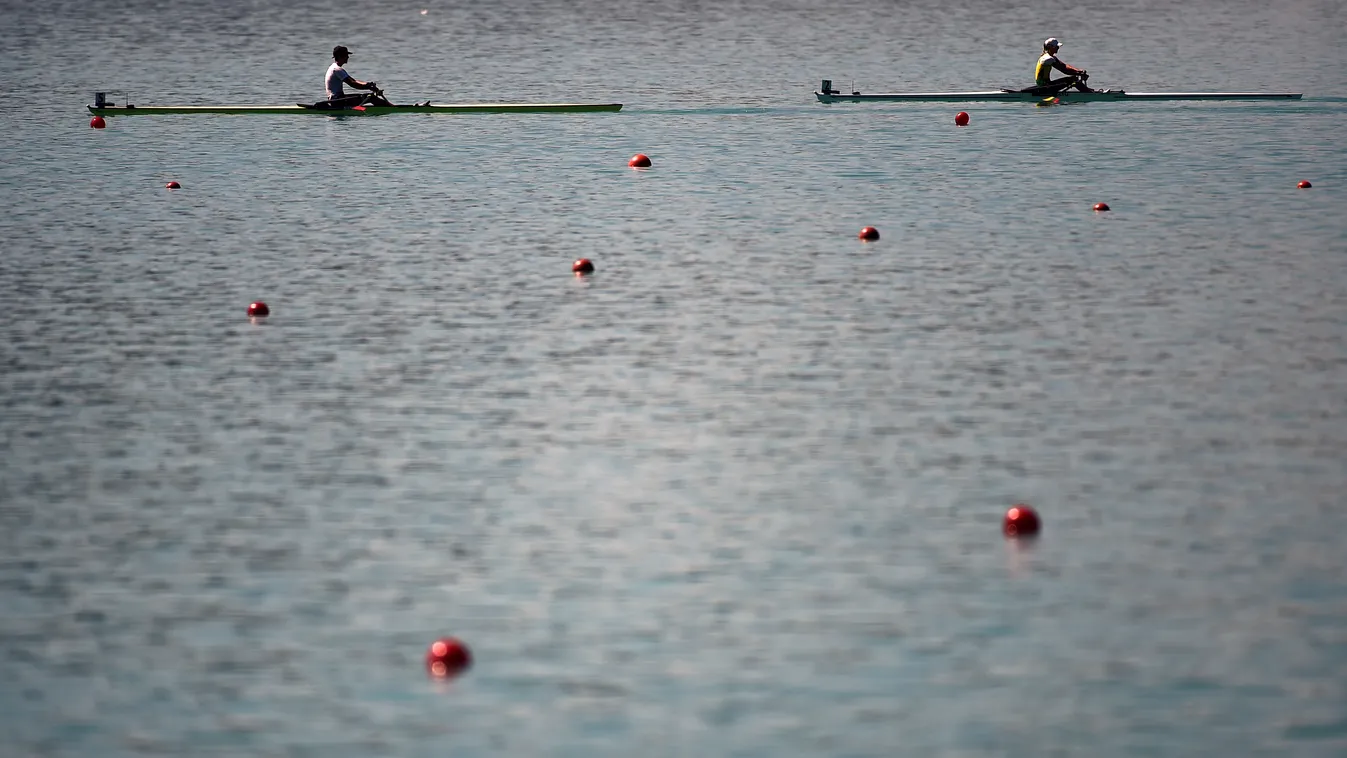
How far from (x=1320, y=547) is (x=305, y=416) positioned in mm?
7042

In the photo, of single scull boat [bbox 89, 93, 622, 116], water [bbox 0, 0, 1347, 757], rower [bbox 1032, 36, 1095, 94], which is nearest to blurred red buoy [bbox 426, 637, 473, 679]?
water [bbox 0, 0, 1347, 757]

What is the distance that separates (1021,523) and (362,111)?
2697 cm

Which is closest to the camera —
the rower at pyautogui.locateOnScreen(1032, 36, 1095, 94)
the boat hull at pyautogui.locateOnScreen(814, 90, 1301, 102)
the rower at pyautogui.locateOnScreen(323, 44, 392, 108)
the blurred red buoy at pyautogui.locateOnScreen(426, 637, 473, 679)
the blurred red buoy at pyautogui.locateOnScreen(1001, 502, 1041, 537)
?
the blurred red buoy at pyautogui.locateOnScreen(426, 637, 473, 679)

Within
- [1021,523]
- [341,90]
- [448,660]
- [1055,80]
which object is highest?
[1055,80]

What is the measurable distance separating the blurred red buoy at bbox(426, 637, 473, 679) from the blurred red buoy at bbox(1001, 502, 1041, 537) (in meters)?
3.45

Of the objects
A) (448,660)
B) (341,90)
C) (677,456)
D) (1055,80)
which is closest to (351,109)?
(341,90)

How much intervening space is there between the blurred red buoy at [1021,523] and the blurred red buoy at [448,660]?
3.45 meters

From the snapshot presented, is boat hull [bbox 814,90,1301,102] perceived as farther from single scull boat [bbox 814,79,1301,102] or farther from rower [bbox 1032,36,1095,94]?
rower [bbox 1032,36,1095,94]

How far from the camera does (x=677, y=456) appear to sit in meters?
12.7

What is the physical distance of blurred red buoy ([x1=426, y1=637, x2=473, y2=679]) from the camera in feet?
29.3

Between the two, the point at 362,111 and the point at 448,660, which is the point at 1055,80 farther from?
the point at 448,660

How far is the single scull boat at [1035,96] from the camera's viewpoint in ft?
119

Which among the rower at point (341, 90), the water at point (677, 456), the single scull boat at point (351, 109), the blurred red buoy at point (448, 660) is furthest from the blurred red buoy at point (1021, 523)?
the rower at point (341, 90)

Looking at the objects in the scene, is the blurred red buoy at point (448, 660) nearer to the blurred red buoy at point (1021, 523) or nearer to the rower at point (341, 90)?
the blurred red buoy at point (1021, 523)
